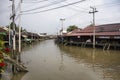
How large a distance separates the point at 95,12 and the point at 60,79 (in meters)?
31.0

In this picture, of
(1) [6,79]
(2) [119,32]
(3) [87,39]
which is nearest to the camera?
(1) [6,79]

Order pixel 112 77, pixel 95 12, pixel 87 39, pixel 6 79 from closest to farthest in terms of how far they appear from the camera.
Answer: pixel 6 79, pixel 112 77, pixel 95 12, pixel 87 39

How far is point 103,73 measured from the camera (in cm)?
1518

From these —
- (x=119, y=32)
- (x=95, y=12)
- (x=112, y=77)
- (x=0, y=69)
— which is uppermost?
(x=95, y=12)

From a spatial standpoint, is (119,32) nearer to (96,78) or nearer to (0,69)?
(96,78)

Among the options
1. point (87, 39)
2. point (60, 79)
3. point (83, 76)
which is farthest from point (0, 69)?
point (87, 39)

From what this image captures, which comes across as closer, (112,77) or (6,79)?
(6,79)

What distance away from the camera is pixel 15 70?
574 inches

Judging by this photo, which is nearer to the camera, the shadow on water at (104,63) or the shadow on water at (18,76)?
the shadow on water at (18,76)

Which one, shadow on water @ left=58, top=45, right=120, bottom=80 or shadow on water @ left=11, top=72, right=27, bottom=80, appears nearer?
shadow on water @ left=11, top=72, right=27, bottom=80

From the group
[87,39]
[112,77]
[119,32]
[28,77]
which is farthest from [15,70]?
[87,39]

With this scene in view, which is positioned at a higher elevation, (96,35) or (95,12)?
(95,12)

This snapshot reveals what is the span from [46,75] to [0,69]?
4569 mm

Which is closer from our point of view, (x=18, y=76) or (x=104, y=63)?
(x=18, y=76)
